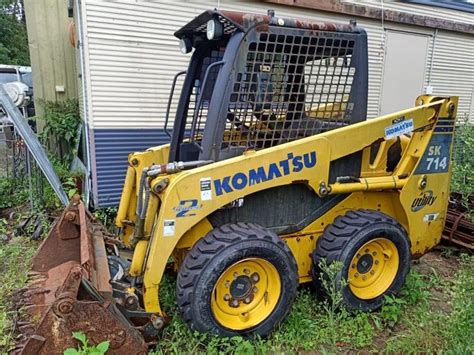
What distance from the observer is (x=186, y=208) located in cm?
270

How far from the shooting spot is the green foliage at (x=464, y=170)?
517 cm

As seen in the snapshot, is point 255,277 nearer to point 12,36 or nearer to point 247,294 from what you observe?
point 247,294

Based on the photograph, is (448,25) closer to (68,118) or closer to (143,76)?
(143,76)

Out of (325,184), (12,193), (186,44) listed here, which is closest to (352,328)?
(325,184)

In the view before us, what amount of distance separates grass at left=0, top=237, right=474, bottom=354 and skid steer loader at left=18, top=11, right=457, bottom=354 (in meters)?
0.13

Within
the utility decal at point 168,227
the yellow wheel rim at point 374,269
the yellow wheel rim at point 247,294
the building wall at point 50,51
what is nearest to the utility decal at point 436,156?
the yellow wheel rim at point 374,269

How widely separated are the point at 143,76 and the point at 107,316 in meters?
3.68

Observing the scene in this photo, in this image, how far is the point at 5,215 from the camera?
5.64 m

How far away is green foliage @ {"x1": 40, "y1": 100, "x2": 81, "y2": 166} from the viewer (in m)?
6.30

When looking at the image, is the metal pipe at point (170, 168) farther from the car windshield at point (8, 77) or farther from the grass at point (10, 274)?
the car windshield at point (8, 77)

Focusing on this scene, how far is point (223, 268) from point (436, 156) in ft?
7.41

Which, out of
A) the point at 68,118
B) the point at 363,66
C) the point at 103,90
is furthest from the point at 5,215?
the point at 363,66

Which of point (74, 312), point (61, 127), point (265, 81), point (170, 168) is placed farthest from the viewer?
point (61, 127)

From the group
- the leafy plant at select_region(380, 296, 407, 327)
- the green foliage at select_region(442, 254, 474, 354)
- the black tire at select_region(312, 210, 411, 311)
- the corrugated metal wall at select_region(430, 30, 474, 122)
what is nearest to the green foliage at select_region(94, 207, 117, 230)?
the black tire at select_region(312, 210, 411, 311)
